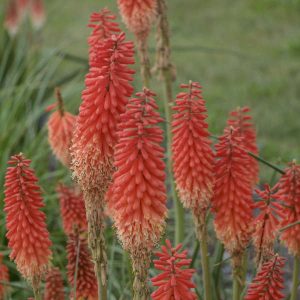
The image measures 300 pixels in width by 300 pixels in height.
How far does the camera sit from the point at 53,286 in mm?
3203

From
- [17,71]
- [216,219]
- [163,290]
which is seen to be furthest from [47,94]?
[163,290]

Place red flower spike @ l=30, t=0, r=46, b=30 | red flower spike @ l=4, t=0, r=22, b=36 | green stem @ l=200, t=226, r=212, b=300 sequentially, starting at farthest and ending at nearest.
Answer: red flower spike @ l=30, t=0, r=46, b=30 < red flower spike @ l=4, t=0, r=22, b=36 < green stem @ l=200, t=226, r=212, b=300

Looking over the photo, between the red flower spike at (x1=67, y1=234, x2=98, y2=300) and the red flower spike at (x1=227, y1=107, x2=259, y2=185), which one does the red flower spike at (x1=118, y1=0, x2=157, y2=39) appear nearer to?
the red flower spike at (x1=227, y1=107, x2=259, y2=185)

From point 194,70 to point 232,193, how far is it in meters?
6.87

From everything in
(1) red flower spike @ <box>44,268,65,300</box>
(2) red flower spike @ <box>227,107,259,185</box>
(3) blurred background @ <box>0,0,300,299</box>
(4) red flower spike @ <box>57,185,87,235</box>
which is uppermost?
(3) blurred background @ <box>0,0,300,299</box>

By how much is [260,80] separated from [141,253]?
6832 millimetres

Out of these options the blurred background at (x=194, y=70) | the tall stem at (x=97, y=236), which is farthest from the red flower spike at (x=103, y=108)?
the blurred background at (x=194, y=70)

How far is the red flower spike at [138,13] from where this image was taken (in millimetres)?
3695

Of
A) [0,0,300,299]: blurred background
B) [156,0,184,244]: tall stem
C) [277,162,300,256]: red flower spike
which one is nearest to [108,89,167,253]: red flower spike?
[277,162,300,256]: red flower spike

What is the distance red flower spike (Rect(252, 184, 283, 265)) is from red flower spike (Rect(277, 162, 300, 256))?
0.05 m

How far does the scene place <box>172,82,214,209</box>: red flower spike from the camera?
2.78 metres

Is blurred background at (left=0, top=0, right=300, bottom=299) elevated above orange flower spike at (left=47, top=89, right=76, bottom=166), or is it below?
above

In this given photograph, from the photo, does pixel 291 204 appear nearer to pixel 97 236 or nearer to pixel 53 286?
pixel 97 236

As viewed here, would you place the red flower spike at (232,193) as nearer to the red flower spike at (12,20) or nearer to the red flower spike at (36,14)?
the red flower spike at (12,20)
